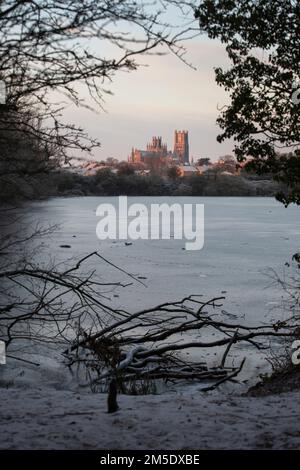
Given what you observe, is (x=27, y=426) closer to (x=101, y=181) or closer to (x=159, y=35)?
(x=159, y=35)

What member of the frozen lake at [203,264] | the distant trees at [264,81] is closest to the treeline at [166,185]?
the frozen lake at [203,264]

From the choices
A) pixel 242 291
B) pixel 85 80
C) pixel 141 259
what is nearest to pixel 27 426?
pixel 85 80

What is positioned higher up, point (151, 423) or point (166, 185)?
point (166, 185)

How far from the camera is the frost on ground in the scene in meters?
4.16

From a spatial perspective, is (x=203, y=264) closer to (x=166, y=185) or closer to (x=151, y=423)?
(x=151, y=423)

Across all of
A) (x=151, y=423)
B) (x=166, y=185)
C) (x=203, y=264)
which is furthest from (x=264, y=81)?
(x=166, y=185)

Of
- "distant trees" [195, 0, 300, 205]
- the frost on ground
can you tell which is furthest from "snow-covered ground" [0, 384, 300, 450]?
"distant trees" [195, 0, 300, 205]

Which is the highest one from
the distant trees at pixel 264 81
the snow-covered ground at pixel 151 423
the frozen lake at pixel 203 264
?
the distant trees at pixel 264 81

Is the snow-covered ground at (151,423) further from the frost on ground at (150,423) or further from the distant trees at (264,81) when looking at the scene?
the distant trees at (264,81)

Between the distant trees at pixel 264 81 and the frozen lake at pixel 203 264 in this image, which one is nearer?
the distant trees at pixel 264 81

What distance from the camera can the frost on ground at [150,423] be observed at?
416cm

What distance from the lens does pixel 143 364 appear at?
27.7ft

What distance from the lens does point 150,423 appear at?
4.59 metres
